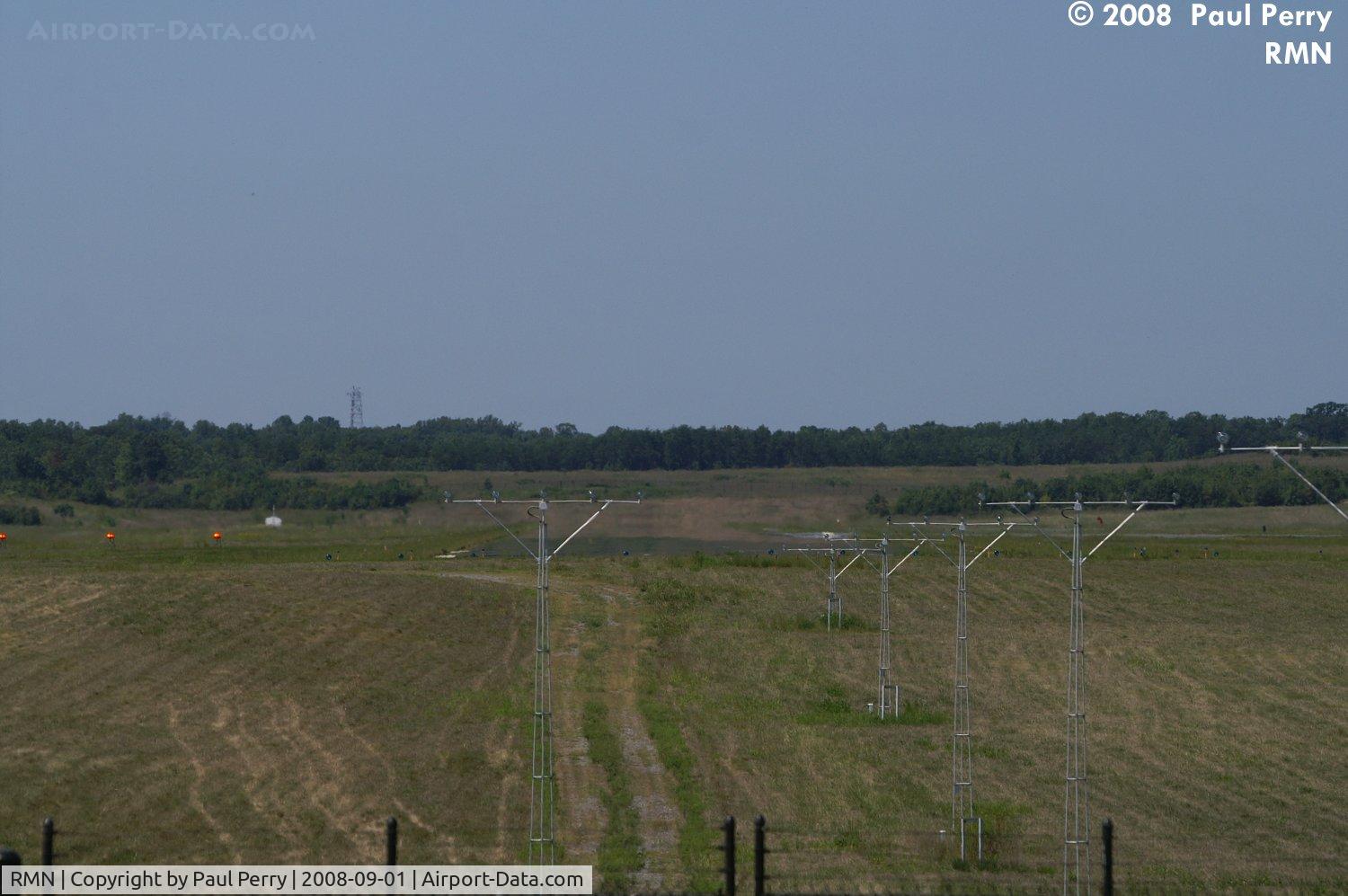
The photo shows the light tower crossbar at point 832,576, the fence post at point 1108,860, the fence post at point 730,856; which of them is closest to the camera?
the fence post at point 730,856

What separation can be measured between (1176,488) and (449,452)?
316 feet

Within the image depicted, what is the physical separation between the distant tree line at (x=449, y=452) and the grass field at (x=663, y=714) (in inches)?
490

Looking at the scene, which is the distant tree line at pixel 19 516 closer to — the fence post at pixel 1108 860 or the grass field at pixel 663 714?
the grass field at pixel 663 714

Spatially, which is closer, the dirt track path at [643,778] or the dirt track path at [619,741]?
the dirt track path at [643,778]

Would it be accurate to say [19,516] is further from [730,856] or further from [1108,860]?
[1108,860]

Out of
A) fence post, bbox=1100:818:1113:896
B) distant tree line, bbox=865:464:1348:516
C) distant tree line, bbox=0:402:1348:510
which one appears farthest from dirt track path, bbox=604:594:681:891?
distant tree line, bbox=0:402:1348:510

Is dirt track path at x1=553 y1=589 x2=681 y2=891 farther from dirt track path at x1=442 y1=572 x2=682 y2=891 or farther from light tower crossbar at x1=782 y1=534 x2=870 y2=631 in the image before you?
light tower crossbar at x1=782 y1=534 x2=870 y2=631

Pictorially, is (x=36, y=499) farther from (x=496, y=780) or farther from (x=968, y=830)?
(x=968, y=830)

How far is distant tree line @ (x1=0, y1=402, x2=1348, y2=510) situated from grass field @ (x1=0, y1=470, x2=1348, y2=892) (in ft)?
40.8

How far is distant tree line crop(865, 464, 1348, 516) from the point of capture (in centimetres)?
8862

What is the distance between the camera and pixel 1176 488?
4065 inches

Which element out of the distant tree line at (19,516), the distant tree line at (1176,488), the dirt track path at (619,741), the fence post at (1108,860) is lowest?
the dirt track path at (619,741)

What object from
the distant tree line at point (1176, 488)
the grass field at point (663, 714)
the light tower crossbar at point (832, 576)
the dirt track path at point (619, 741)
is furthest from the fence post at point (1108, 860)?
the distant tree line at point (1176, 488)

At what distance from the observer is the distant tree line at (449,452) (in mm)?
121250
